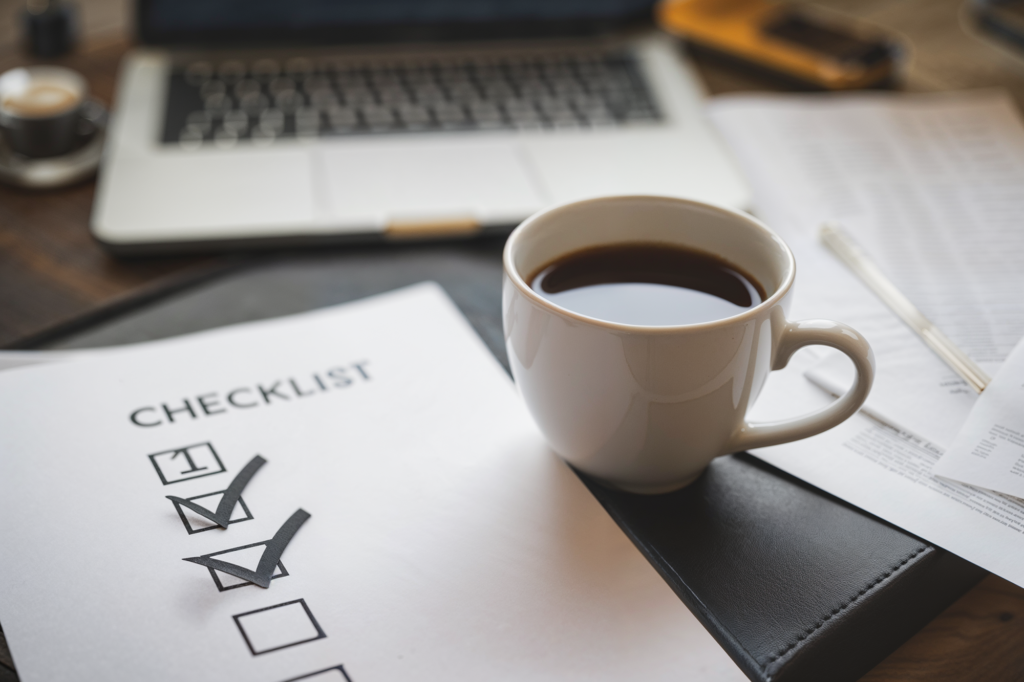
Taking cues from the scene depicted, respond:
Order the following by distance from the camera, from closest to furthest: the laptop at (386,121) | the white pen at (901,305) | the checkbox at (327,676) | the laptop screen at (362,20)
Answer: the checkbox at (327,676) → the white pen at (901,305) → the laptop at (386,121) → the laptop screen at (362,20)

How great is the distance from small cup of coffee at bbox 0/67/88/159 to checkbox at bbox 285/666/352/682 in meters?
0.54

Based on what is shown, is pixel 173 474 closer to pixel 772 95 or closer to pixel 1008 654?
pixel 1008 654

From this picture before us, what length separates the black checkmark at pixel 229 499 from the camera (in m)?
0.38

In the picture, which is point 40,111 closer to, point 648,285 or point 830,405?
point 648,285

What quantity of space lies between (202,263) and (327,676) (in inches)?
14.8

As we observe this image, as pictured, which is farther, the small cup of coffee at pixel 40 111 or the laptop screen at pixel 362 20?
the laptop screen at pixel 362 20

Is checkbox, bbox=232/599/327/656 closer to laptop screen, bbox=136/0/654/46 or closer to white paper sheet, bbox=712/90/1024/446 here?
white paper sheet, bbox=712/90/1024/446

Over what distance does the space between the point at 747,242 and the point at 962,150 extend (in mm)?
427

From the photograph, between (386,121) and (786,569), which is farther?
(386,121)

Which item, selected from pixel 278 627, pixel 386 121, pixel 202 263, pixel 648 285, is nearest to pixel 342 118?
pixel 386 121

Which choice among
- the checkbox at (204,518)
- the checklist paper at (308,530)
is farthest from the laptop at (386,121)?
the checkbox at (204,518)

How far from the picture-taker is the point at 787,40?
0.86 m

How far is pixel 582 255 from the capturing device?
0.45 m

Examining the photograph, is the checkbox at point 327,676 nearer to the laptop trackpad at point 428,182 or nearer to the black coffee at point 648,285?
the black coffee at point 648,285
